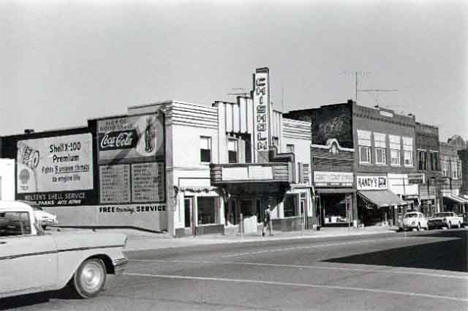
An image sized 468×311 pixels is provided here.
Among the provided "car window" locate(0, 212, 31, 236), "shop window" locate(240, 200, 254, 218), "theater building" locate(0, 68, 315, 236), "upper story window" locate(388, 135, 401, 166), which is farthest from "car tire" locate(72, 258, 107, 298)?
"upper story window" locate(388, 135, 401, 166)

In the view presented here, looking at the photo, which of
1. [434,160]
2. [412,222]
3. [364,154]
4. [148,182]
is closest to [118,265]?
[148,182]

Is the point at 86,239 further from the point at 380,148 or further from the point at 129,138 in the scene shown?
the point at 380,148

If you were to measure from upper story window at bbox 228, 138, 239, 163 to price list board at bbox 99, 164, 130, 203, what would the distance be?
576 centimetres

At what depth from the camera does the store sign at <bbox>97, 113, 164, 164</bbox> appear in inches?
1252

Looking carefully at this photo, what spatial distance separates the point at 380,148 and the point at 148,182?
24.6 metres

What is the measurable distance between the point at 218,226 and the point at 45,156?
10.9 metres

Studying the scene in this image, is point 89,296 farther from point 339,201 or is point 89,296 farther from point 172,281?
point 339,201

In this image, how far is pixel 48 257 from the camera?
Answer: 10.0m

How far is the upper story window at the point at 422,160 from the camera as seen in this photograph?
57.2m

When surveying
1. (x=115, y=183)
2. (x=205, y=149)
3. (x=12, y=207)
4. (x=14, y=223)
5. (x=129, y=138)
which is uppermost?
(x=129, y=138)

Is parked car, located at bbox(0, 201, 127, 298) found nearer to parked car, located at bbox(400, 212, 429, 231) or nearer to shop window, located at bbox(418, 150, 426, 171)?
parked car, located at bbox(400, 212, 429, 231)

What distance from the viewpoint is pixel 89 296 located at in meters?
10.7

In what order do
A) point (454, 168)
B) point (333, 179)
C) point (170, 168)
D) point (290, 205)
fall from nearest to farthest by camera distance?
point (170, 168)
point (290, 205)
point (333, 179)
point (454, 168)

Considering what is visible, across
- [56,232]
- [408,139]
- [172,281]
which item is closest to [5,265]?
[56,232]
